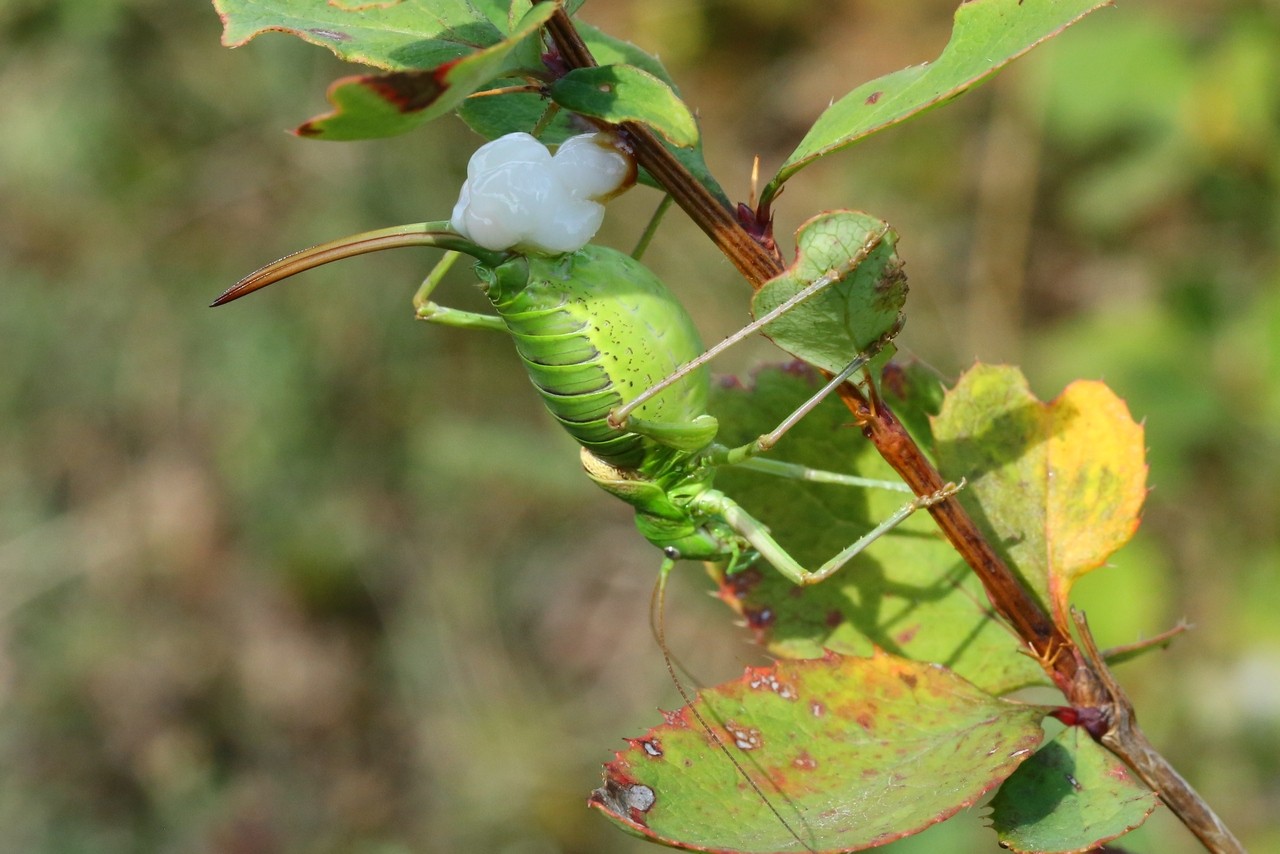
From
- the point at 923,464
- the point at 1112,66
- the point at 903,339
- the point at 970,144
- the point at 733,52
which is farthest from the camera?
the point at 733,52

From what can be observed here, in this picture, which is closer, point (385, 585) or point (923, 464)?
point (923, 464)

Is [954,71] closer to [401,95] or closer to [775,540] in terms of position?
[401,95]

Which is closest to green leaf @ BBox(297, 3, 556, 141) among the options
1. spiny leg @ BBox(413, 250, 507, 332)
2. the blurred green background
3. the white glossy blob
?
the white glossy blob

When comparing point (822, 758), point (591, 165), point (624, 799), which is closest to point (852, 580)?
point (822, 758)

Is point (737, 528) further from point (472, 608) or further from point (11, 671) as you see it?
point (11, 671)

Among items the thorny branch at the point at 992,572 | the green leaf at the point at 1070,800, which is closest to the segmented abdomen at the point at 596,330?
the thorny branch at the point at 992,572

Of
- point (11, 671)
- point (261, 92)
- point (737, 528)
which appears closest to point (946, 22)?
point (261, 92)
